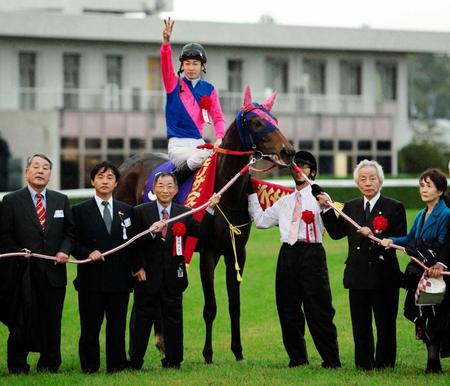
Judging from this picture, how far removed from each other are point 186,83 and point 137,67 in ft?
105

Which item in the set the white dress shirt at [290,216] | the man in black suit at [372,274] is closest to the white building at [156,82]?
the white dress shirt at [290,216]

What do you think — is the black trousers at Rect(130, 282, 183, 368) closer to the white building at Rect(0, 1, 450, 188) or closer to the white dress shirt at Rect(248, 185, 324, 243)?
the white dress shirt at Rect(248, 185, 324, 243)

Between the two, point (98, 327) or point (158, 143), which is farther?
point (158, 143)

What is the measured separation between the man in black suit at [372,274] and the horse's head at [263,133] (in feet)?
1.92

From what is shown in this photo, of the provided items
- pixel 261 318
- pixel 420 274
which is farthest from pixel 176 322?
pixel 261 318

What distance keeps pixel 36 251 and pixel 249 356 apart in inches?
103

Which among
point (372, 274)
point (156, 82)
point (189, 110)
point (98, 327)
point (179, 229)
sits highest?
point (156, 82)

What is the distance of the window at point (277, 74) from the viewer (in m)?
45.4

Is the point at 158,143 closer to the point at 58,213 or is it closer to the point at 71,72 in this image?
the point at 71,72

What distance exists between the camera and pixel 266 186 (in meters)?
11.3

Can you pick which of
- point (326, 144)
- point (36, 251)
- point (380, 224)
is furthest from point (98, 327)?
point (326, 144)

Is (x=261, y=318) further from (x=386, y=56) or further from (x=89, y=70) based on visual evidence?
(x=386, y=56)

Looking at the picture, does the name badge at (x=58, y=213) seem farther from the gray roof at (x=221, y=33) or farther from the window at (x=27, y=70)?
the window at (x=27, y=70)

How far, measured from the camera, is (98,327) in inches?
401
